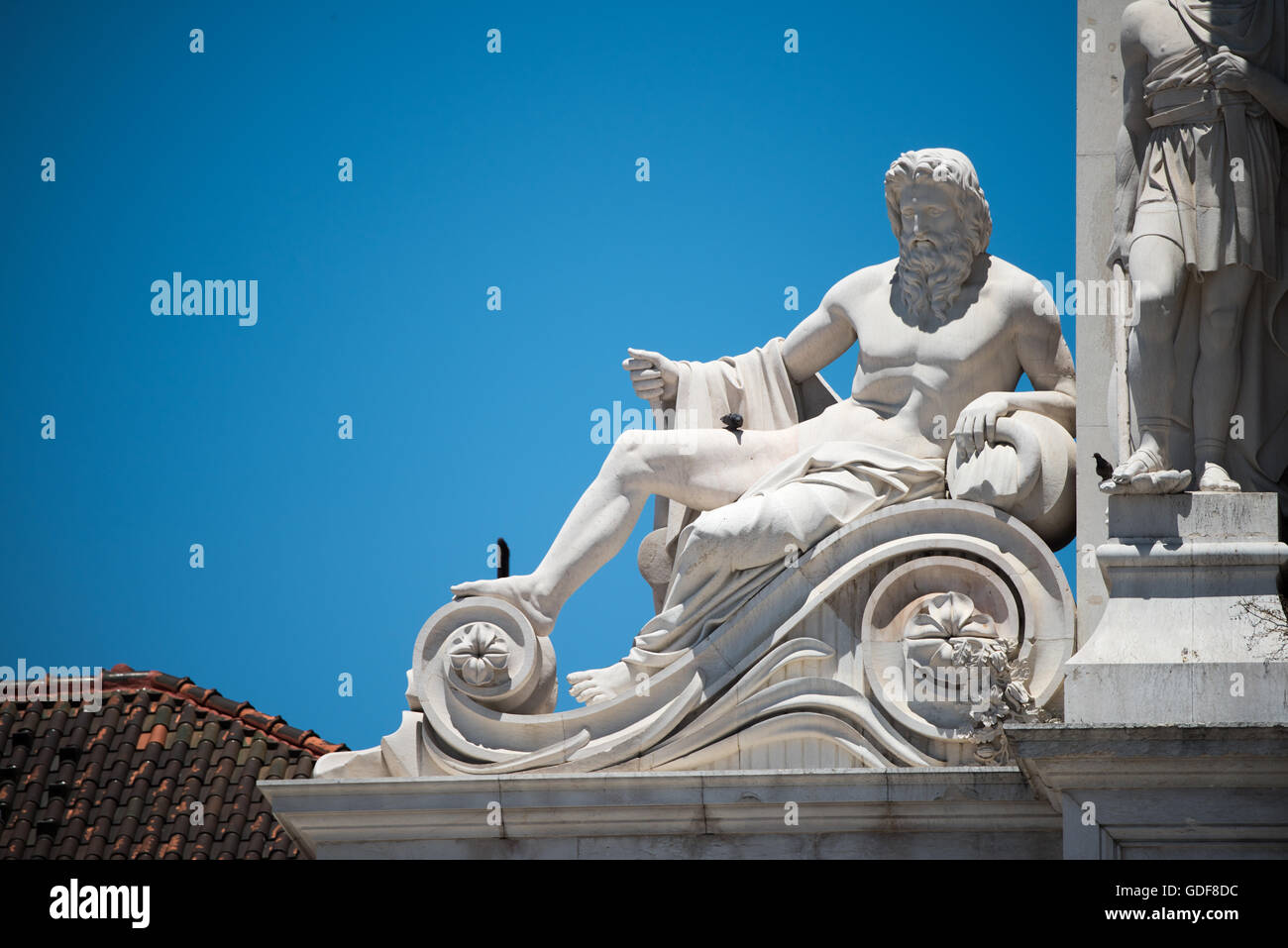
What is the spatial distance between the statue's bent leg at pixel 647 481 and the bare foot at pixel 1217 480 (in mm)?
2744

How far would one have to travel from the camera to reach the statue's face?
46.8 ft

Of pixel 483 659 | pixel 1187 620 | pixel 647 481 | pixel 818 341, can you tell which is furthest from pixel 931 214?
pixel 483 659

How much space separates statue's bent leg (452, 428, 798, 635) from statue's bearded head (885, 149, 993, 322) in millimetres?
1251

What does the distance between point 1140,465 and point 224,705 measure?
11.7 meters

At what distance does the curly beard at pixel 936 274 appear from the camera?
14227 millimetres

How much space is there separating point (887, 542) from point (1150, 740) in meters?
2.36

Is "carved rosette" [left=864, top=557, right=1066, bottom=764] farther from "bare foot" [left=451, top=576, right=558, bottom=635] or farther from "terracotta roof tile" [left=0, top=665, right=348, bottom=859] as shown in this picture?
"terracotta roof tile" [left=0, top=665, right=348, bottom=859]

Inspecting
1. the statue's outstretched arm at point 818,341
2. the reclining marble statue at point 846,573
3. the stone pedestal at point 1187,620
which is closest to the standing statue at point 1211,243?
the stone pedestal at point 1187,620

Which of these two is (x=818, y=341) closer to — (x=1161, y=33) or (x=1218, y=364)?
(x=1218, y=364)

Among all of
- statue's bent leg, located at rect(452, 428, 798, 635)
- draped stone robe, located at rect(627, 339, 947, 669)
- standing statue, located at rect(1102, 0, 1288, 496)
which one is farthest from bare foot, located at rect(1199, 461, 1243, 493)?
statue's bent leg, located at rect(452, 428, 798, 635)

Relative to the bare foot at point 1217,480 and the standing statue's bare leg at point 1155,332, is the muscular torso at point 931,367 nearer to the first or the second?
the standing statue's bare leg at point 1155,332
